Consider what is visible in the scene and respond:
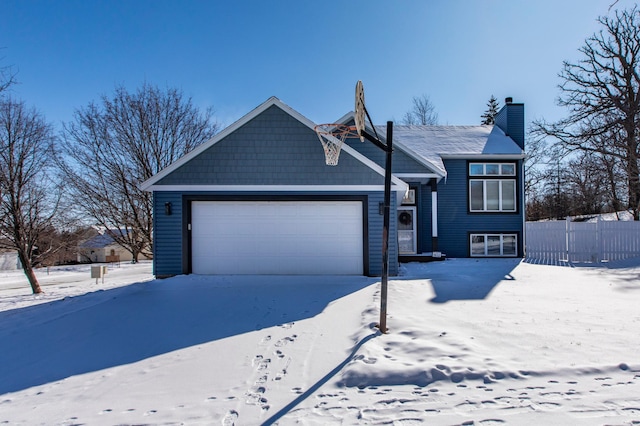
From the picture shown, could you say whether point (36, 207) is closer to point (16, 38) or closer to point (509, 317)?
point (16, 38)

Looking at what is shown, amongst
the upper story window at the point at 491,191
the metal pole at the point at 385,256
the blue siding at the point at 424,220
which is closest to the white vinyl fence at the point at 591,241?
the upper story window at the point at 491,191

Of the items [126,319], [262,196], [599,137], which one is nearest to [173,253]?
[262,196]

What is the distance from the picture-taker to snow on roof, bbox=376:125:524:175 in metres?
13.2

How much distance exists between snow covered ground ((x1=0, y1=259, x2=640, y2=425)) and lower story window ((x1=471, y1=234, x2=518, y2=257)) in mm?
6584

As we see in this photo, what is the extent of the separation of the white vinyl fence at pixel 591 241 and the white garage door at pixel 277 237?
27.8 feet

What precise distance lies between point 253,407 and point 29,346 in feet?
12.0

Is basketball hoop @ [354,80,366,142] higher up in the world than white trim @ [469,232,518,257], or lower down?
higher up

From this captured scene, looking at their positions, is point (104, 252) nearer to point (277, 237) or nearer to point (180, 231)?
point (180, 231)

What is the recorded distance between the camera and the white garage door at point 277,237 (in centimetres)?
902

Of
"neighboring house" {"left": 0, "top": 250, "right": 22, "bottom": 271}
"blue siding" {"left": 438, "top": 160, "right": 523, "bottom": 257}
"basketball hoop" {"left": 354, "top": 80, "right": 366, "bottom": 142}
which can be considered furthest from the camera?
"neighboring house" {"left": 0, "top": 250, "right": 22, "bottom": 271}

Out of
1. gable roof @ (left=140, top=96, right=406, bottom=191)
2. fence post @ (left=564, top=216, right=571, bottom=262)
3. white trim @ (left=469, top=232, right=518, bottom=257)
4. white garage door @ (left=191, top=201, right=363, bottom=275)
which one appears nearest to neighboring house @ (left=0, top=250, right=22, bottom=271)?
gable roof @ (left=140, top=96, right=406, bottom=191)

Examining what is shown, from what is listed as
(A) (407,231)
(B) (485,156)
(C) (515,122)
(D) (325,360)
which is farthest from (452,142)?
(D) (325,360)

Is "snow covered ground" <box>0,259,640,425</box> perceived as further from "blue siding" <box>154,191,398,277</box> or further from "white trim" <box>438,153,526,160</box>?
"white trim" <box>438,153,526,160</box>

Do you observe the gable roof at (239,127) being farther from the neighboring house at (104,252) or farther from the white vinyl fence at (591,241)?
the neighboring house at (104,252)
